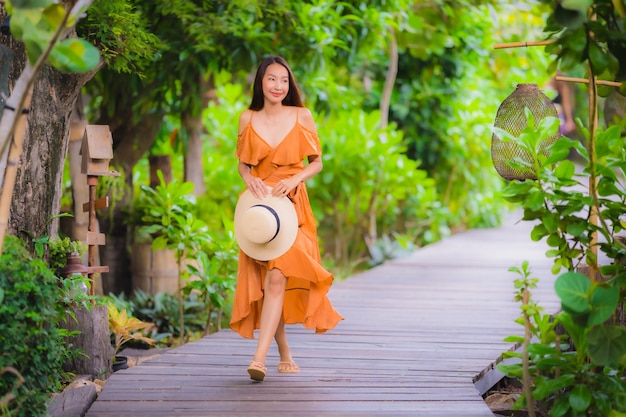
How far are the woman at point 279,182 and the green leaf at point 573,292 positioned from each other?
125 centimetres

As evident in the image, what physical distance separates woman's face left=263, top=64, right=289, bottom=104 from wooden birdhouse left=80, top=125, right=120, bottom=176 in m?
1.17

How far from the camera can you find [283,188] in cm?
411

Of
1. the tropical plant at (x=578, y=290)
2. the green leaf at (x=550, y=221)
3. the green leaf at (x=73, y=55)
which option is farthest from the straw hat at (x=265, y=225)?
the green leaf at (x=73, y=55)

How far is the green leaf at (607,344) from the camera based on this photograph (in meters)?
3.22

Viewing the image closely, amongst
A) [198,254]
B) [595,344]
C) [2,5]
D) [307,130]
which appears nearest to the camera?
[595,344]

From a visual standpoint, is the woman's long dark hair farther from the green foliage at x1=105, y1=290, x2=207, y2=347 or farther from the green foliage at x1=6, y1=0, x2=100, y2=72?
the green foliage at x1=105, y1=290, x2=207, y2=347

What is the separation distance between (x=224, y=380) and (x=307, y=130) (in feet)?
3.93

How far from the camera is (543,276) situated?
7.73 metres

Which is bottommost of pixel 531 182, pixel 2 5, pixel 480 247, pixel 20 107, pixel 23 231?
pixel 480 247

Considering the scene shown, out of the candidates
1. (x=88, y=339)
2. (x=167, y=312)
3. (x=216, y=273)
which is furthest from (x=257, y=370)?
(x=167, y=312)

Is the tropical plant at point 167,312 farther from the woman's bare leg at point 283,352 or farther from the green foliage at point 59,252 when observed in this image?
the woman's bare leg at point 283,352

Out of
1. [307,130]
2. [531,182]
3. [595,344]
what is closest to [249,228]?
[307,130]

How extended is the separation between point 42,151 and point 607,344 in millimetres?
2642

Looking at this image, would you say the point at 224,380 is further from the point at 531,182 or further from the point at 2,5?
the point at 2,5
